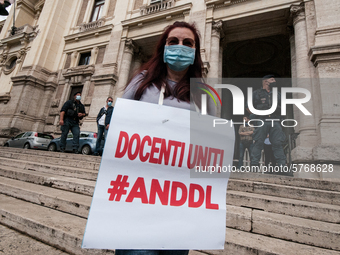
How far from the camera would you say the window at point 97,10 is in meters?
15.0

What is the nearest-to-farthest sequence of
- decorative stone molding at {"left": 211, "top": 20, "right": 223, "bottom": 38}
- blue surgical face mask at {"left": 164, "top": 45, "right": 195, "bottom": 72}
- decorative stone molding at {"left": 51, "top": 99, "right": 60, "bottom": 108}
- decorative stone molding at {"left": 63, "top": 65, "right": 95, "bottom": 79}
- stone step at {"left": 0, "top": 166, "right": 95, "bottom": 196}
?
blue surgical face mask at {"left": 164, "top": 45, "right": 195, "bottom": 72}, stone step at {"left": 0, "top": 166, "right": 95, "bottom": 196}, decorative stone molding at {"left": 211, "top": 20, "right": 223, "bottom": 38}, decorative stone molding at {"left": 63, "top": 65, "right": 95, "bottom": 79}, decorative stone molding at {"left": 51, "top": 99, "right": 60, "bottom": 108}

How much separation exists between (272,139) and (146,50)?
447 inches

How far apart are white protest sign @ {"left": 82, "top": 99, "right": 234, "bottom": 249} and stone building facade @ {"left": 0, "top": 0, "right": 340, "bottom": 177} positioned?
644 cm

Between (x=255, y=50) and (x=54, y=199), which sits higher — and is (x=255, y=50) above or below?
above

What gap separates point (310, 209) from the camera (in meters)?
2.38

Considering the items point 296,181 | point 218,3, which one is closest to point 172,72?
point 296,181

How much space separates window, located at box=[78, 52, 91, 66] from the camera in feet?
46.3

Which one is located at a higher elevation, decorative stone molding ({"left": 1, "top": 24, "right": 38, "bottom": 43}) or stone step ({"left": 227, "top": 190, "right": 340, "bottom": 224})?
decorative stone molding ({"left": 1, "top": 24, "right": 38, "bottom": 43})

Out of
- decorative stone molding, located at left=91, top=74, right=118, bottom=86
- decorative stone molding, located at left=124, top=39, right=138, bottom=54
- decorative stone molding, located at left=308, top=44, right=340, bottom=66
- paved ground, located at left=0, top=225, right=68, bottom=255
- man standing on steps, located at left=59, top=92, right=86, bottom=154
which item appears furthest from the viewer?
decorative stone molding, located at left=124, top=39, right=138, bottom=54

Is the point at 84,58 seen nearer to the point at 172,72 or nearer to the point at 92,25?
the point at 92,25

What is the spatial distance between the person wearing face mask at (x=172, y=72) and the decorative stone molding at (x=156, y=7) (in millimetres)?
12194

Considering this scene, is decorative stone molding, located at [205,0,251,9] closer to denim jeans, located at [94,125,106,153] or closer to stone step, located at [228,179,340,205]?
denim jeans, located at [94,125,106,153]

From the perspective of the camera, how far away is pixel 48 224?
204cm

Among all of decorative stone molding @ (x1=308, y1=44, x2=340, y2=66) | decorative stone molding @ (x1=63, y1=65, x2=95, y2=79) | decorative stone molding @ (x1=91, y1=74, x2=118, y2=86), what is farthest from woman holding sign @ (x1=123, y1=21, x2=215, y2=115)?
decorative stone molding @ (x1=63, y1=65, x2=95, y2=79)
